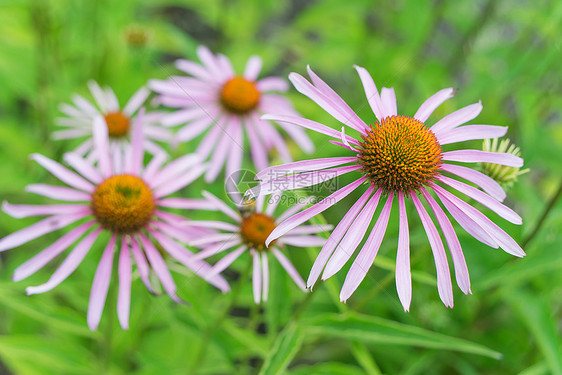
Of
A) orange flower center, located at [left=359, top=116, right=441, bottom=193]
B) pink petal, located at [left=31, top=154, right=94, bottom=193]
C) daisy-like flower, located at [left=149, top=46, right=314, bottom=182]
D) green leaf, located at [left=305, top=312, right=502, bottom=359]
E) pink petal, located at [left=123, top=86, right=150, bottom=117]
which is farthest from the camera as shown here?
pink petal, located at [left=123, top=86, right=150, bottom=117]

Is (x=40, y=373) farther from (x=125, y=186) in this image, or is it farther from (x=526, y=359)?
(x=526, y=359)

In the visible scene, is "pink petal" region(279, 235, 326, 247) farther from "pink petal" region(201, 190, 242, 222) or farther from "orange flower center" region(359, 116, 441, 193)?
"orange flower center" region(359, 116, 441, 193)

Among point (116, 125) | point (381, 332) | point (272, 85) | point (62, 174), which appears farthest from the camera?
point (272, 85)

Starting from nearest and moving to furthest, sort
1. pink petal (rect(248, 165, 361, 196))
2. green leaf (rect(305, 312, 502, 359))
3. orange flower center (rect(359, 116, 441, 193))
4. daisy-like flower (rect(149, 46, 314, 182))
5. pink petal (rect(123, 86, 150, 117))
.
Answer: pink petal (rect(248, 165, 361, 196)) < orange flower center (rect(359, 116, 441, 193)) < green leaf (rect(305, 312, 502, 359)) < daisy-like flower (rect(149, 46, 314, 182)) < pink petal (rect(123, 86, 150, 117))

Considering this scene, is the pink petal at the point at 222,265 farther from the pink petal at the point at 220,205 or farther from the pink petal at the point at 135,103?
the pink petal at the point at 135,103

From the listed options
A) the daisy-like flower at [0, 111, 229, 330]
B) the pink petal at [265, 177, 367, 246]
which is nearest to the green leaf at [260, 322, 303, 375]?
the daisy-like flower at [0, 111, 229, 330]

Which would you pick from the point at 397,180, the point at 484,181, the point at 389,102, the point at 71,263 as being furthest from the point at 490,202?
the point at 71,263

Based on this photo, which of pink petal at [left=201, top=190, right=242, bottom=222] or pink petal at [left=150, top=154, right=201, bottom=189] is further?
pink petal at [left=150, top=154, right=201, bottom=189]

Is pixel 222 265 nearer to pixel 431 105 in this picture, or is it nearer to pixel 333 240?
pixel 333 240
